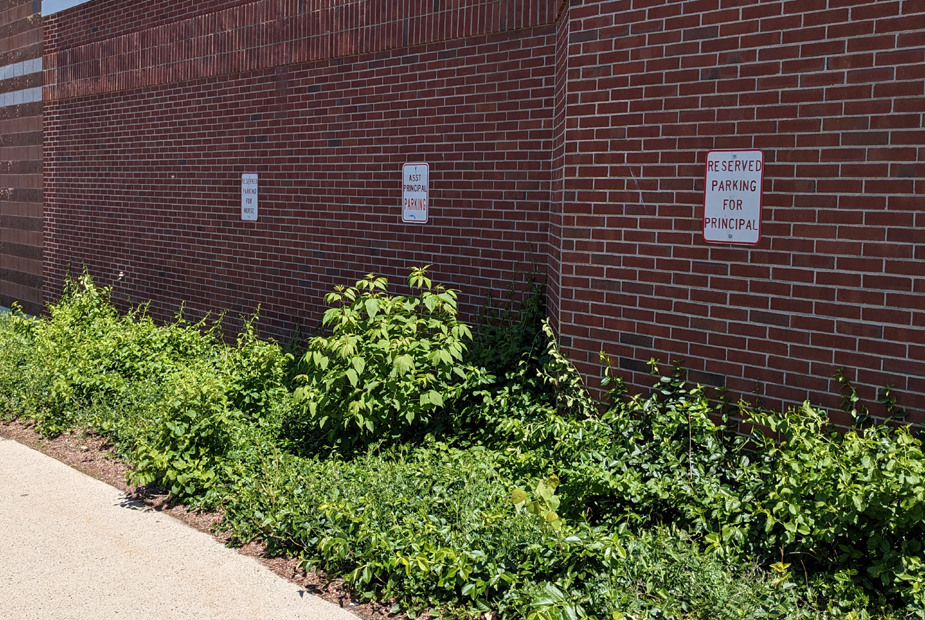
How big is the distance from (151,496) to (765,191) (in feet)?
13.6

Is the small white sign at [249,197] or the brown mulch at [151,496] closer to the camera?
the brown mulch at [151,496]

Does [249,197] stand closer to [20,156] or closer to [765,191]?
[765,191]

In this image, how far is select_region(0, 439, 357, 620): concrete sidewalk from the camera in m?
4.02

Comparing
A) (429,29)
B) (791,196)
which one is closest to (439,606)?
(791,196)

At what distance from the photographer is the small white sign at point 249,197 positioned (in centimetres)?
901

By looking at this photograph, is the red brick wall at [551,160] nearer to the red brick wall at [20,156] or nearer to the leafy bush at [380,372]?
the leafy bush at [380,372]

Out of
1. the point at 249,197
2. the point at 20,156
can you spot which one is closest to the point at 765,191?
the point at 249,197

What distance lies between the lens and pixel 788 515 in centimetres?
393

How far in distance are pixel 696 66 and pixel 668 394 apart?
1809 millimetres

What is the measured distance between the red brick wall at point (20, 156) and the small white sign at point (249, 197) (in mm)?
5398

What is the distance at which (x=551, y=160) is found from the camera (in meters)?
6.36

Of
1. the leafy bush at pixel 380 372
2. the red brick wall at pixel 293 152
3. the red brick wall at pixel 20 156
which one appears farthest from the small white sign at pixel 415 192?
the red brick wall at pixel 20 156

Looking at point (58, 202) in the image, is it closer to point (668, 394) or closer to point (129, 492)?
point (129, 492)

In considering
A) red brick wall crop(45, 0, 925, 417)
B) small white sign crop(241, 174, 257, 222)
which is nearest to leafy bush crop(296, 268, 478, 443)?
red brick wall crop(45, 0, 925, 417)
